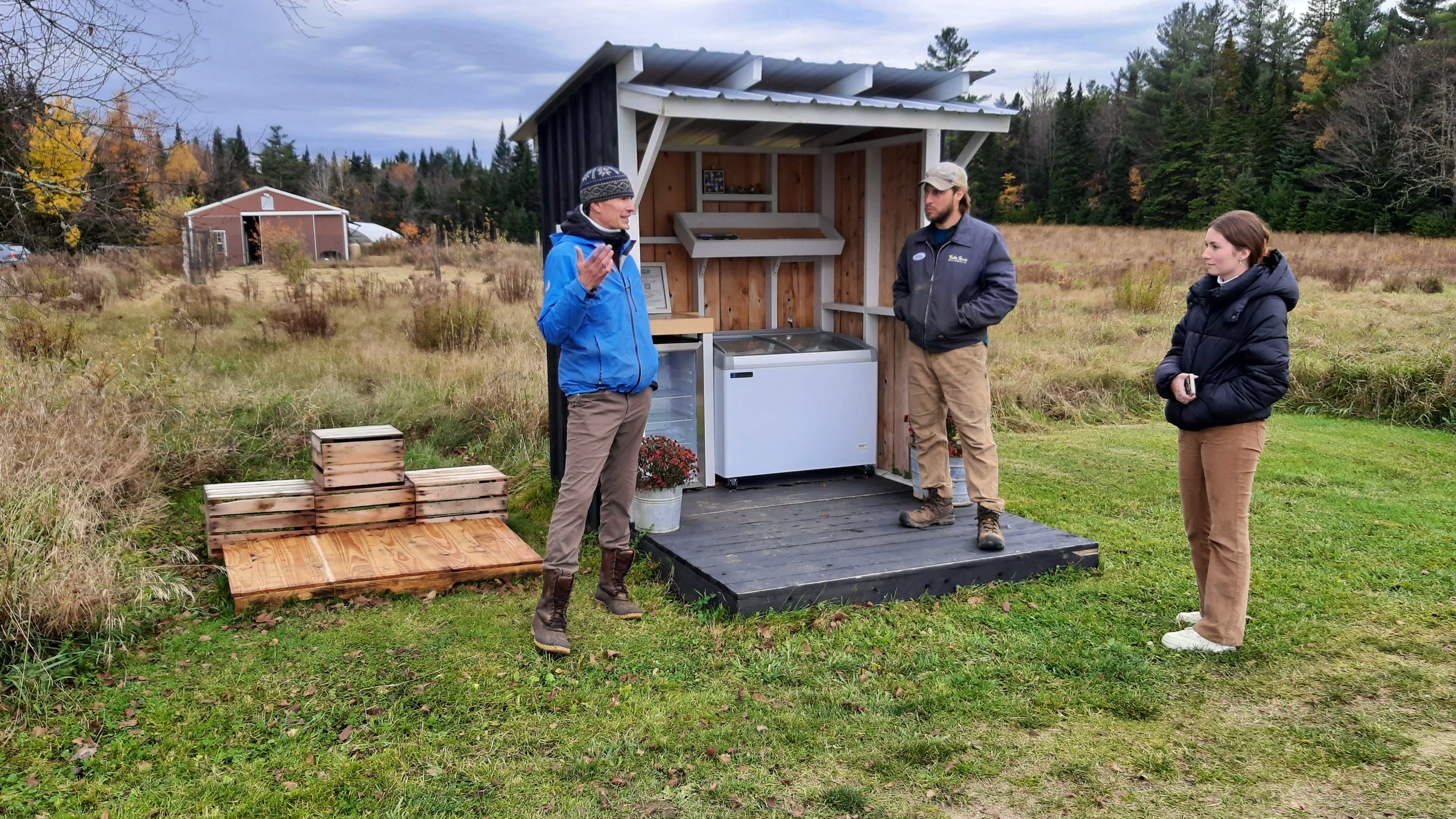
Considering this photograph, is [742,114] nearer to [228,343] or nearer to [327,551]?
[327,551]

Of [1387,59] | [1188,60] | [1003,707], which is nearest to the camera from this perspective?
[1003,707]

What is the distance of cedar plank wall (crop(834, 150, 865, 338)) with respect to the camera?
22.3ft

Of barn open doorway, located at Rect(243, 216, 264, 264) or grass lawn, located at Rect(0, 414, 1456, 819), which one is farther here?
barn open doorway, located at Rect(243, 216, 264, 264)

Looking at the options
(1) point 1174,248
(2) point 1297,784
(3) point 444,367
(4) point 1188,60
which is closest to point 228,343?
(3) point 444,367

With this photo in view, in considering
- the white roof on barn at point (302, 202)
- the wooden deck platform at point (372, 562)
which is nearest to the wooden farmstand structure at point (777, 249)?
the wooden deck platform at point (372, 562)

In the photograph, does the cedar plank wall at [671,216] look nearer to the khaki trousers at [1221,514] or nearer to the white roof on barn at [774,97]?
the white roof on barn at [774,97]

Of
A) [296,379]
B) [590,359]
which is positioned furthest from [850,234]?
[296,379]

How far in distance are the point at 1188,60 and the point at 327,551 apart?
6112 cm

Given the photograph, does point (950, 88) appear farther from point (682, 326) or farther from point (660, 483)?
point (660, 483)

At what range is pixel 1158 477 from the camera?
7.49m

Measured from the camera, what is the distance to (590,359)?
4.14 metres

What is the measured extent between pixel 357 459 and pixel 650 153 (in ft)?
7.88

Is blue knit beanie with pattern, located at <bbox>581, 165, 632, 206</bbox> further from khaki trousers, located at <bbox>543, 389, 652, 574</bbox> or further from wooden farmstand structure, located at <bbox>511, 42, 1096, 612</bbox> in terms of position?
wooden farmstand structure, located at <bbox>511, 42, 1096, 612</bbox>

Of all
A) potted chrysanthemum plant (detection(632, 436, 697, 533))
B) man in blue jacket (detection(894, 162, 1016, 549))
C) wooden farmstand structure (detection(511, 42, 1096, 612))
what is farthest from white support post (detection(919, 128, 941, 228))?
potted chrysanthemum plant (detection(632, 436, 697, 533))
